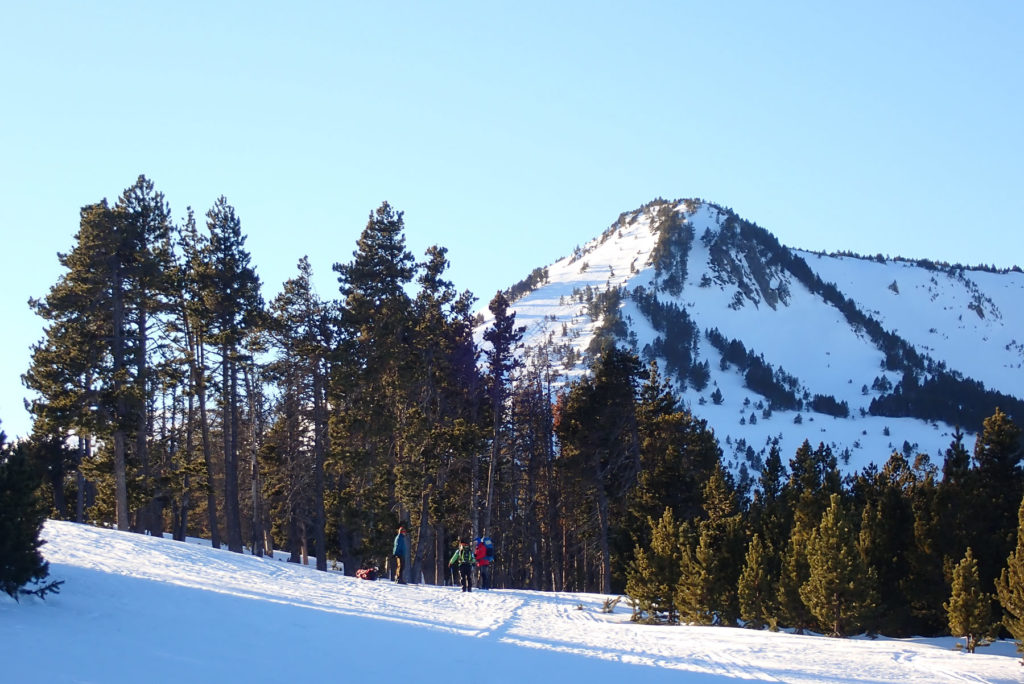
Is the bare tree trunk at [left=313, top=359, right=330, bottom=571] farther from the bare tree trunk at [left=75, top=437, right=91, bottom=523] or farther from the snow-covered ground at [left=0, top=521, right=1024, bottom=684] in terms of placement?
the snow-covered ground at [left=0, top=521, right=1024, bottom=684]

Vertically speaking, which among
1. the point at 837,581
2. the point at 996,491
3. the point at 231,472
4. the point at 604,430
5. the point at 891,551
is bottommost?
the point at 837,581

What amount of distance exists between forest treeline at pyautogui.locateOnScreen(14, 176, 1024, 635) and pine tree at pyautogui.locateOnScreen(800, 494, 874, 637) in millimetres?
63

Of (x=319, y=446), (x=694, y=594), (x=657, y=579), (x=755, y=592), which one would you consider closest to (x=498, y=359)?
(x=319, y=446)

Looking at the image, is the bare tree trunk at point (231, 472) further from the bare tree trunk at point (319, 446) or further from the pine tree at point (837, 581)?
the pine tree at point (837, 581)

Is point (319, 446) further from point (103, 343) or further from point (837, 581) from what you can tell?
point (837, 581)

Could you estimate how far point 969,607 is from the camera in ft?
68.5

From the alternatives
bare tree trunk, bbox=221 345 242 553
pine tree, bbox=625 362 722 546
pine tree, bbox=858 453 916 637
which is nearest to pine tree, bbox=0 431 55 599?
pine tree, bbox=858 453 916 637

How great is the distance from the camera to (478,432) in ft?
120

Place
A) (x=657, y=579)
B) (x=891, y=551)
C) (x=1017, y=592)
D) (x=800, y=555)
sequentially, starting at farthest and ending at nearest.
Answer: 1. (x=891, y=551)
2. (x=657, y=579)
3. (x=800, y=555)
4. (x=1017, y=592)

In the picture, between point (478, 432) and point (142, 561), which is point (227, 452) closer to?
point (478, 432)

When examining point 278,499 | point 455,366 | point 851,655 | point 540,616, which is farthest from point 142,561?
point 278,499

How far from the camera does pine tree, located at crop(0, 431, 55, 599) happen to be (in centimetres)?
1275

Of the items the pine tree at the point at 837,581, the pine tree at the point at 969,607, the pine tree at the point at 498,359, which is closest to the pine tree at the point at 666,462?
the pine tree at the point at 498,359

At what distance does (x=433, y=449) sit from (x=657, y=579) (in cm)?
1155
